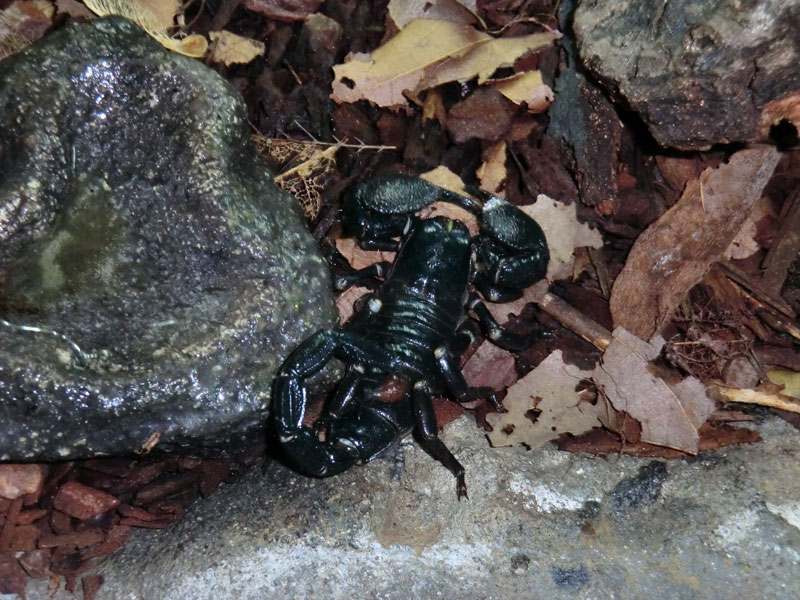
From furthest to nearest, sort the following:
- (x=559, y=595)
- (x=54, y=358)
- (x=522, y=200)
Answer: (x=522, y=200) < (x=54, y=358) < (x=559, y=595)

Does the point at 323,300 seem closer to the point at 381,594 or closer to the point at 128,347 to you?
the point at 128,347

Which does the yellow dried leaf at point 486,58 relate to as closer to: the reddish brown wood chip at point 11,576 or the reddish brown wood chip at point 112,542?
the reddish brown wood chip at point 112,542

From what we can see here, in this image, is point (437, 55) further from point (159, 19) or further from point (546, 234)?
point (159, 19)

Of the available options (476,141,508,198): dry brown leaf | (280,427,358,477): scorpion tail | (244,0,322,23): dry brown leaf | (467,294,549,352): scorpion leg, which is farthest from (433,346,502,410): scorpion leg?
(244,0,322,23): dry brown leaf

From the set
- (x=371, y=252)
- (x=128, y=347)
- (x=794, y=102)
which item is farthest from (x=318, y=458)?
(x=794, y=102)

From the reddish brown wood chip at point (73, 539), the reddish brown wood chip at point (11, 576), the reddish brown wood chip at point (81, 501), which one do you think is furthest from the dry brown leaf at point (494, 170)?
the reddish brown wood chip at point (11, 576)

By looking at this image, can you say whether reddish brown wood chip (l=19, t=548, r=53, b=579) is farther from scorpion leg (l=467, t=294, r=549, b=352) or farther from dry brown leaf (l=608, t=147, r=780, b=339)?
dry brown leaf (l=608, t=147, r=780, b=339)

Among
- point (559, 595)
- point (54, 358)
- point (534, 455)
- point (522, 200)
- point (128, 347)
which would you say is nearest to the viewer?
point (559, 595)
